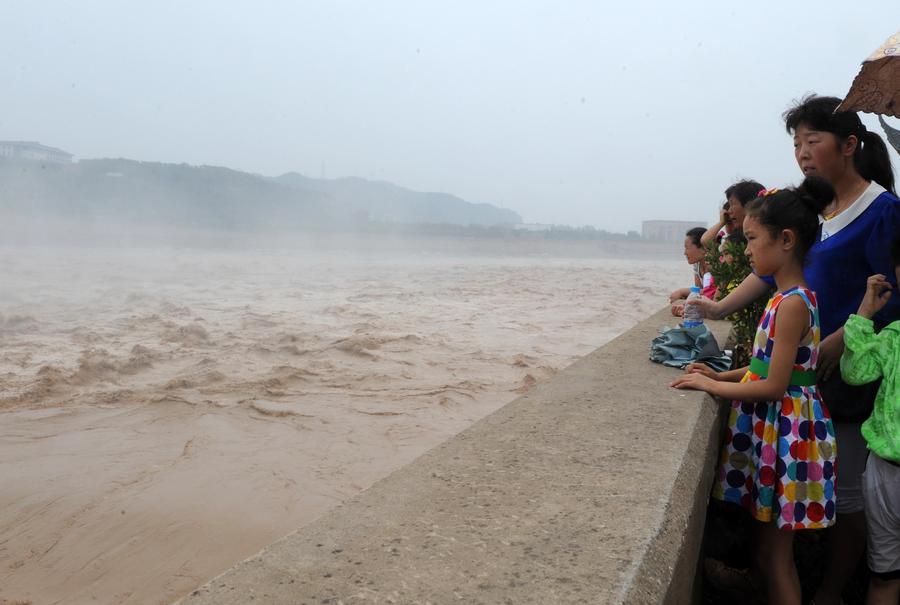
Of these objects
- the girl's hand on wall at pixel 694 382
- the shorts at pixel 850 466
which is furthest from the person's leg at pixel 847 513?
the girl's hand on wall at pixel 694 382

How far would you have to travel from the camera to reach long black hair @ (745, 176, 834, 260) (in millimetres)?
2230

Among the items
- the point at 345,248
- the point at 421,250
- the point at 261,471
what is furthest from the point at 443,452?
the point at 421,250

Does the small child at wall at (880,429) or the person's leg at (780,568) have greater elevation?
the small child at wall at (880,429)

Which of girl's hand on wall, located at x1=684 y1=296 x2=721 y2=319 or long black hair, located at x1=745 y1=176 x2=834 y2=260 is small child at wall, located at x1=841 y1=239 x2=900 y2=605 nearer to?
long black hair, located at x1=745 y1=176 x2=834 y2=260

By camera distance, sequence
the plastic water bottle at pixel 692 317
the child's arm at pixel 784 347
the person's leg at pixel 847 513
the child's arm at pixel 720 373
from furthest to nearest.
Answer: the plastic water bottle at pixel 692 317 < the child's arm at pixel 720 373 < the person's leg at pixel 847 513 < the child's arm at pixel 784 347

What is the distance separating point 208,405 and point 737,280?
4233mm

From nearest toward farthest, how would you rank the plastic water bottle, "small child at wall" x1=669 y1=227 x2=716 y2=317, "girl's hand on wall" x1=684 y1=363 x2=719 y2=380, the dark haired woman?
"girl's hand on wall" x1=684 y1=363 x2=719 y2=380 < the plastic water bottle < the dark haired woman < "small child at wall" x1=669 y1=227 x2=716 y2=317

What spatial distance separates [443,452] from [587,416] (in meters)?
0.67

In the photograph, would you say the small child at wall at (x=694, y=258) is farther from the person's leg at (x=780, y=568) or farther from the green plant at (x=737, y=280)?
the person's leg at (x=780, y=568)

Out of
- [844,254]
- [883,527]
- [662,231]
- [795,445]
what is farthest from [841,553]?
[662,231]

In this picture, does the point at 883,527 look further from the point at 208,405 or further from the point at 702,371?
the point at 208,405

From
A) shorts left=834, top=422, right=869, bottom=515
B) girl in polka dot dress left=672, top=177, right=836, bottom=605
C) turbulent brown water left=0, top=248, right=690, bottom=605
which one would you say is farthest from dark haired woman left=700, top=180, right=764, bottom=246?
turbulent brown water left=0, top=248, right=690, bottom=605

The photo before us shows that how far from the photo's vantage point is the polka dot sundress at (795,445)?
212 centimetres

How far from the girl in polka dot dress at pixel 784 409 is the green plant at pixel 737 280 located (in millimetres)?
1084
